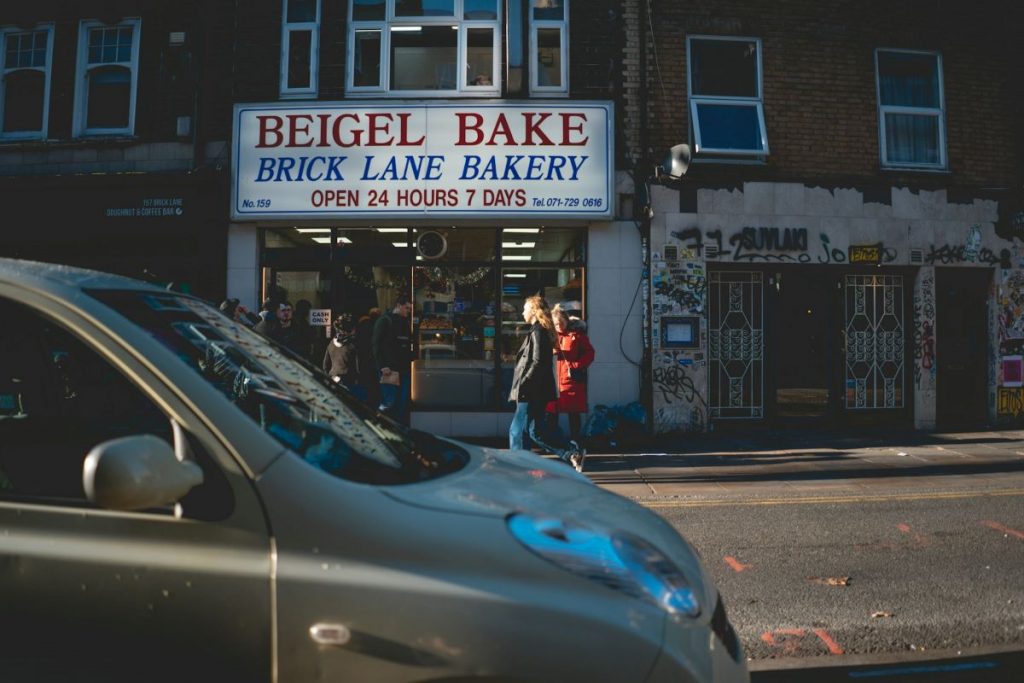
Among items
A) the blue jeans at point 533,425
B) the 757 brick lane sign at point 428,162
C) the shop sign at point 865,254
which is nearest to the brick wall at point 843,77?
the shop sign at point 865,254

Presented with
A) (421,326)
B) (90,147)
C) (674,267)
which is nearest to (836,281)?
(674,267)

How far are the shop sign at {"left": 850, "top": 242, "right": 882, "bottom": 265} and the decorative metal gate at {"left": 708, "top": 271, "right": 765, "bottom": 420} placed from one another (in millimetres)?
1610

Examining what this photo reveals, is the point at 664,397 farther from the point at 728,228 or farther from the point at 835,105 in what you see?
the point at 835,105

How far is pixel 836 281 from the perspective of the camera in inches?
470

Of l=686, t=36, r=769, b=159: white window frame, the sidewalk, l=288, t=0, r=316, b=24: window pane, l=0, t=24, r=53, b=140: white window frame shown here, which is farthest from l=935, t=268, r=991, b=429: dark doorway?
l=0, t=24, r=53, b=140: white window frame

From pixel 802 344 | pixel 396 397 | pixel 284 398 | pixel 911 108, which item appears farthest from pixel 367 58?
pixel 284 398

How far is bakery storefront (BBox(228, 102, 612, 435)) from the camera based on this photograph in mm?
11234

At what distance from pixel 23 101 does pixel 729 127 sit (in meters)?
12.2

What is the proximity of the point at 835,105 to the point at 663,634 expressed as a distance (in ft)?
41.0

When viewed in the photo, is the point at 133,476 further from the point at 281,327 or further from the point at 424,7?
the point at 424,7

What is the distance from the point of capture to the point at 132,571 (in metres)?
1.68

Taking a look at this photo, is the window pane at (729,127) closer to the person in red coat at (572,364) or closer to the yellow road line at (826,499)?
the person in red coat at (572,364)

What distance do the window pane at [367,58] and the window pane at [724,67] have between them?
5.29m

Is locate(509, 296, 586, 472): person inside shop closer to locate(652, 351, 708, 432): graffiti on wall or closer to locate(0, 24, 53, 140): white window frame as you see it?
locate(652, 351, 708, 432): graffiti on wall
